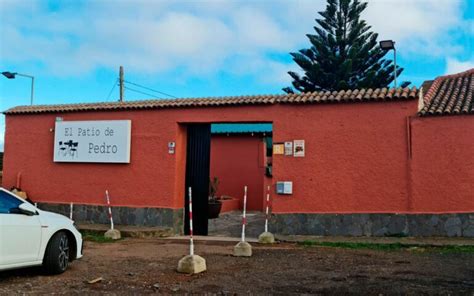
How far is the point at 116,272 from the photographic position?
757cm

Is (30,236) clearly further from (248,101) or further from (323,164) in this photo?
(323,164)

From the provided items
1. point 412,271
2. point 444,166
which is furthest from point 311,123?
point 412,271

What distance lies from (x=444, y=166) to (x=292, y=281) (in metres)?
6.13

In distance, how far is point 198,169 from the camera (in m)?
13.8

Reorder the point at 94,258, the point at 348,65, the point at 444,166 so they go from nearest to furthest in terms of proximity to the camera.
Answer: the point at 94,258, the point at 444,166, the point at 348,65

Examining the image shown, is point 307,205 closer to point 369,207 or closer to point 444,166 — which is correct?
point 369,207

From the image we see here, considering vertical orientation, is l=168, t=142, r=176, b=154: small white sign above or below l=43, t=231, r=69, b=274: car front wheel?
above

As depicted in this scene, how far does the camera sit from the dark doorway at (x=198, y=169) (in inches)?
537

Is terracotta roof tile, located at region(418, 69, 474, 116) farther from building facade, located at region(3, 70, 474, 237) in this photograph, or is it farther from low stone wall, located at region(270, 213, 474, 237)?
low stone wall, located at region(270, 213, 474, 237)

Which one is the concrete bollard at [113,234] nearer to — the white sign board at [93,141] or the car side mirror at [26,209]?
the white sign board at [93,141]

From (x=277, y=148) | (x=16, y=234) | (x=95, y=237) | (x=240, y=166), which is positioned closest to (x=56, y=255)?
(x=16, y=234)

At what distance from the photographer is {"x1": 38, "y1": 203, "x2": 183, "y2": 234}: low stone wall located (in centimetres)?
1326

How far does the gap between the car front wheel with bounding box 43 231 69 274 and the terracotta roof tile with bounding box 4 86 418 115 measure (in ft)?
22.1

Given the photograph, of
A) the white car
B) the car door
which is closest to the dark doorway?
the white car
